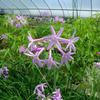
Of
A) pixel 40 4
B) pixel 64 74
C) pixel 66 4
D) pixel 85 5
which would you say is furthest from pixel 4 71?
pixel 40 4

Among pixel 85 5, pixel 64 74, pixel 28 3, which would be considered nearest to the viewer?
pixel 64 74

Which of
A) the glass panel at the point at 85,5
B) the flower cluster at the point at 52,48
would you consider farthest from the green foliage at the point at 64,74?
the glass panel at the point at 85,5

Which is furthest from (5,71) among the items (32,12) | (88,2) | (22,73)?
(32,12)

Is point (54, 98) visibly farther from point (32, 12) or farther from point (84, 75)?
point (32, 12)

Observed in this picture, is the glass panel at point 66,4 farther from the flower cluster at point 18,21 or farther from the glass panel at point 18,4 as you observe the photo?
the flower cluster at point 18,21

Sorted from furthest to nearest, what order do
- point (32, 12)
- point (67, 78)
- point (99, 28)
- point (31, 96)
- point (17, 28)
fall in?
point (32, 12)
point (17, 28)
point (99, 28)
point (67, 78)
point (31, 96)

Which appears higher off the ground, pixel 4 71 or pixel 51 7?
pixel 51 7

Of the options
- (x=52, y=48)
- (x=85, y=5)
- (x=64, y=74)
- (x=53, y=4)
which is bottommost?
(x=64, y=74)

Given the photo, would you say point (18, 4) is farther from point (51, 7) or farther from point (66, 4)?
point (66, 4)

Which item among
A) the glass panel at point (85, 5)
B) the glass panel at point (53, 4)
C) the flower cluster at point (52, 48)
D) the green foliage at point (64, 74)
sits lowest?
the green foliage at point (64, 74)
